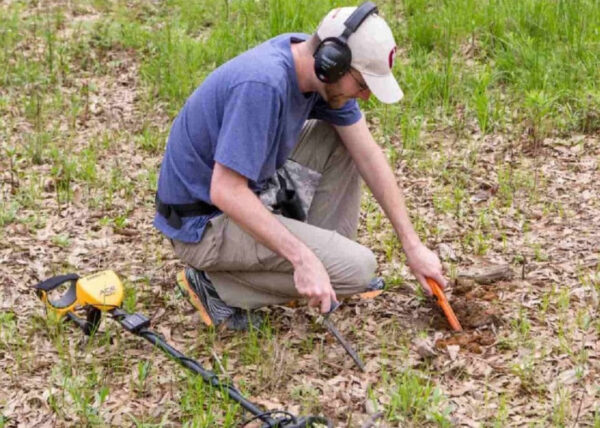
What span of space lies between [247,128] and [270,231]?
0.44 meters

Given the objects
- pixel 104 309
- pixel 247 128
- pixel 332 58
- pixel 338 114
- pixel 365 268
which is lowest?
pixel 104 309

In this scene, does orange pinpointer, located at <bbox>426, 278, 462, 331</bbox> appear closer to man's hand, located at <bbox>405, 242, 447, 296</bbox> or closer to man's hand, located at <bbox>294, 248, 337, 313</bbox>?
man's hand, located at <bbox>405, 242, 447, 296</bbox>

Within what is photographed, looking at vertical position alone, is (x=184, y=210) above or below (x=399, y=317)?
above

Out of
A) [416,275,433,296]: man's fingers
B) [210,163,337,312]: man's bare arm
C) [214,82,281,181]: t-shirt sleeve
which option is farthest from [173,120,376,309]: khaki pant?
[214,82,281,181]: t-shirt sleeve

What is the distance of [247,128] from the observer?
162 inches

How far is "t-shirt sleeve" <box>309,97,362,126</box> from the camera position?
15.3 ft

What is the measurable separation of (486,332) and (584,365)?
0.50 metres

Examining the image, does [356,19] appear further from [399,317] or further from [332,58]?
[399,317]

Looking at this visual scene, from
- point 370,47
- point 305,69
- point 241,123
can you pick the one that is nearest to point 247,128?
point 241,123

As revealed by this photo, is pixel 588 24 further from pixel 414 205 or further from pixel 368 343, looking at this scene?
pixel 368 343

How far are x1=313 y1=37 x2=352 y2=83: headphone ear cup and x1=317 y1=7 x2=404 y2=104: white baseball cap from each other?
40 millimetres

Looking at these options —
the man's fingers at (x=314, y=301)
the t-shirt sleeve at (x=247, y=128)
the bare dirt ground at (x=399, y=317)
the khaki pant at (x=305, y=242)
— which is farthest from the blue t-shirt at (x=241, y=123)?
the bare dirt ground at (x=399, y=317)

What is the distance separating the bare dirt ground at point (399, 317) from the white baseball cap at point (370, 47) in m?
1.21

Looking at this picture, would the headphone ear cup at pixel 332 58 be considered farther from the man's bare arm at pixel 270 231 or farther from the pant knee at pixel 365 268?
the pant knee at pixel 365 268
